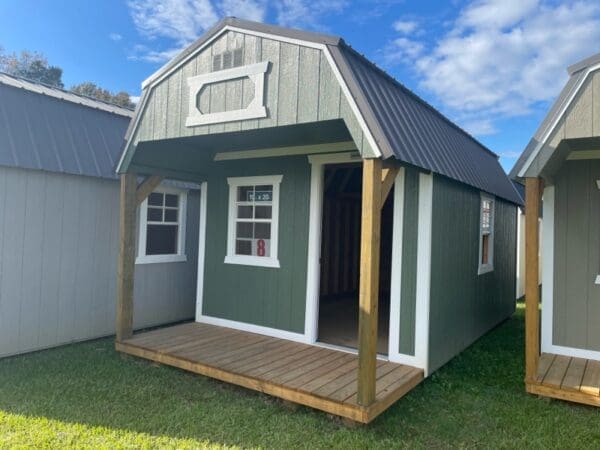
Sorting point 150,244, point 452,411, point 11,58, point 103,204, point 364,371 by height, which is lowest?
point 452,411

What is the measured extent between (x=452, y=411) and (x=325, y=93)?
120 inches

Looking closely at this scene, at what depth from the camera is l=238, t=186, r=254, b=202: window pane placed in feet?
19.3

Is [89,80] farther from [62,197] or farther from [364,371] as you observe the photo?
[364,371]

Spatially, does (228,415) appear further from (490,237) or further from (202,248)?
(490,237)

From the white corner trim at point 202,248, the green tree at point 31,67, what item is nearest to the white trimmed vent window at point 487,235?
the white corner trim at point 202,248

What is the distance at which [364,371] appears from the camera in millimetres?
3312

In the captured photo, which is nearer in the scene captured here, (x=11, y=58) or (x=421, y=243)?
(x=421, y=243)

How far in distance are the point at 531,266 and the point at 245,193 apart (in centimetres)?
370

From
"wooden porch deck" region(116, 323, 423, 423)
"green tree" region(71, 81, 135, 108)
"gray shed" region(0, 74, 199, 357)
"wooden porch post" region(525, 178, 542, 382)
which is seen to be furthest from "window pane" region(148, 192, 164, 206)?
"green tree" region(71, 81, 135, 108)

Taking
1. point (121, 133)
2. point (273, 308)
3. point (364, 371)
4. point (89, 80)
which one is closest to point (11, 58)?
point (89, 80)

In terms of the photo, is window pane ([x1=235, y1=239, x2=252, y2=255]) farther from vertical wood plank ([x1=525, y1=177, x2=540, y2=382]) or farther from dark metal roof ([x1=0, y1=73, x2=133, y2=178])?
vertical wood plank ([x1=525, y1=177, x2=540, y2=382])

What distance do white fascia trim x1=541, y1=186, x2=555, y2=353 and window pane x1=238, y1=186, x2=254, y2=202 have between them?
381 centimetres

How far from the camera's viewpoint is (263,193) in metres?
5.74

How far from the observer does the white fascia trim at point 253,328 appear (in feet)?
17.3
